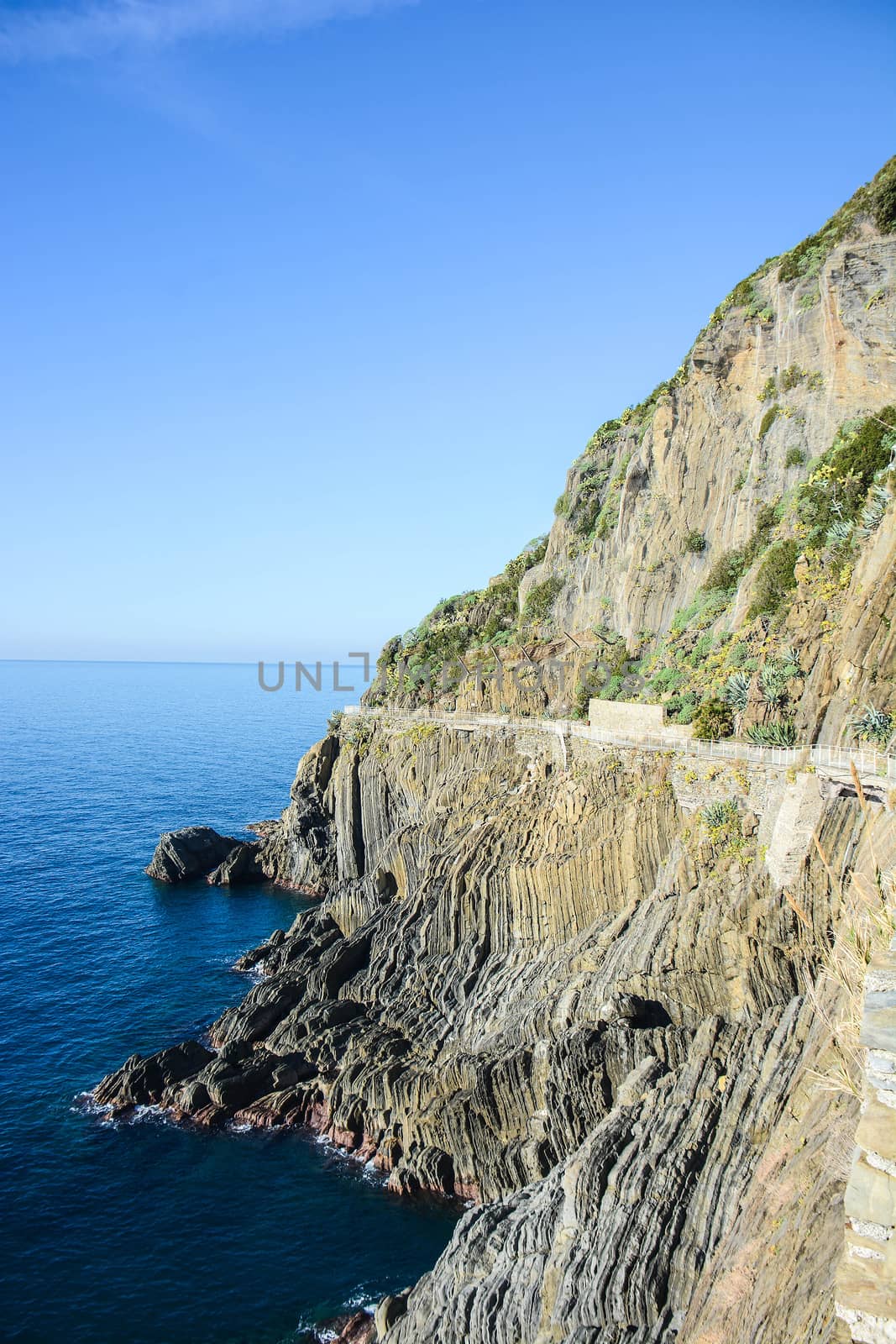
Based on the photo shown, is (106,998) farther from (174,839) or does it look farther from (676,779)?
(676,779)

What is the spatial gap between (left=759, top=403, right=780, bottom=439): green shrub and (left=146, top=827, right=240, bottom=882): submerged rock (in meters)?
49.0

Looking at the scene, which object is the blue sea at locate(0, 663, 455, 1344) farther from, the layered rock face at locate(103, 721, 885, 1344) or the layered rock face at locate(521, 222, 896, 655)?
the layered rock face at locate(521, 222, 896, 655)

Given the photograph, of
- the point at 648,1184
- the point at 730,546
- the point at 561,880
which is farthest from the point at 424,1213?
the point at 730,546

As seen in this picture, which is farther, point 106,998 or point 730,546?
point 730,546

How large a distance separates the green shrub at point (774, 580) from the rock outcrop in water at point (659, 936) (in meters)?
0.15

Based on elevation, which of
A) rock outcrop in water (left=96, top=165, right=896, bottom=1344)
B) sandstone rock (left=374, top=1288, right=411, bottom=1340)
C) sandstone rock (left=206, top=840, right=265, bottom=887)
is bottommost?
sandstone rock (left=374, top=1288, right=411, bottom=1340)

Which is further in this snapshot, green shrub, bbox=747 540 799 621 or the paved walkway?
green shrub, bbox=747 540 799 621

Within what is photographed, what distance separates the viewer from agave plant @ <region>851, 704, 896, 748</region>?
27.0m

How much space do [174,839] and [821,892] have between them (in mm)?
52497

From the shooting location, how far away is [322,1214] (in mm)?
28797

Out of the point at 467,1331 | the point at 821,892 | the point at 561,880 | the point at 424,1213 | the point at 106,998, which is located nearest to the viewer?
the point at 467,1331

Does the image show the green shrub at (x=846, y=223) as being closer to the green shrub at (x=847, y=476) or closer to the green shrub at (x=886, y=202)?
the green shrub at (x=886, y=202)

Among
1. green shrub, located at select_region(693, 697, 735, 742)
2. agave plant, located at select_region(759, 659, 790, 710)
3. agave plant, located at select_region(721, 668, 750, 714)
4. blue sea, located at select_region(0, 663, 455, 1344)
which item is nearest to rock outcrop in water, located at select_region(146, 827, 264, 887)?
blue sea, located at select_region(0, 663, 455, 1344)

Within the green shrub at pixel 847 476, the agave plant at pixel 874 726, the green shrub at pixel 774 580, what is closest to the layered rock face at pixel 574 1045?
the agave plant at pixel 874 726
